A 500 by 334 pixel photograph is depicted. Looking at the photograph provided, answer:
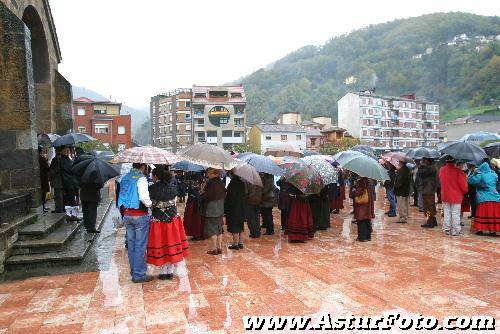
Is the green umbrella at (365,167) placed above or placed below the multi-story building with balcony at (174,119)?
below

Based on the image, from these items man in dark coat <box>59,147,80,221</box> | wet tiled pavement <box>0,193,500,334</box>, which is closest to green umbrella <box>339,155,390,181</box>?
wet tiled pavement <box>0,193,500,334</box>

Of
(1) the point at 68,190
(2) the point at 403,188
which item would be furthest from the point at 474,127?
(1) the point at 68,190

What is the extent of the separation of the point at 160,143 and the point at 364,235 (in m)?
61.6

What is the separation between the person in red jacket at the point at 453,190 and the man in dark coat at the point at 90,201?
706 cm

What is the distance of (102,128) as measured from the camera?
48.7m

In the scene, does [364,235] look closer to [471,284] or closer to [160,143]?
[471,284]

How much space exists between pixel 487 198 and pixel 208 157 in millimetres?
5929

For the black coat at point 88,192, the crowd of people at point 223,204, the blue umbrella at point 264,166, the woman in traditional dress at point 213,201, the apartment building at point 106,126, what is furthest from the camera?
the apartment building at point 106,126

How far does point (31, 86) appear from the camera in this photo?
7160 millimetres

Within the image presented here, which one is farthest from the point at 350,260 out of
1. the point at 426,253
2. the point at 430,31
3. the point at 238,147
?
the point at 430,31

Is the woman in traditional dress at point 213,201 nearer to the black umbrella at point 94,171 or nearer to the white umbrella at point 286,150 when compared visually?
the black umbrella at point 94,171

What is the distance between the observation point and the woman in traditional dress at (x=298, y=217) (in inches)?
288

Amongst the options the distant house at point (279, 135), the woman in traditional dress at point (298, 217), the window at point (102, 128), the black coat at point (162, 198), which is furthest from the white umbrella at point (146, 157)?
the distant house at point (279, 135)

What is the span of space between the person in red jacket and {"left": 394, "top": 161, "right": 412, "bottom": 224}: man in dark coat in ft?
4.15
